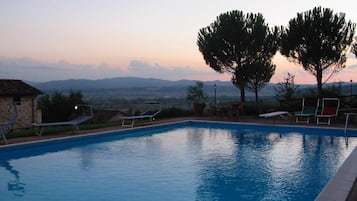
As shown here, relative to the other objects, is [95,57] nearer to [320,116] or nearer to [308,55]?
[308,55]

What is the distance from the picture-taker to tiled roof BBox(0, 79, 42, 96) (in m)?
16.5

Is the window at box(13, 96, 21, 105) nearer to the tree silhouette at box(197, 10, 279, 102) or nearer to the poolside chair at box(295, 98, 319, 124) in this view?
the tree silhouette at box(197, 10, 279, 102)

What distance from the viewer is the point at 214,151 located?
8062mm

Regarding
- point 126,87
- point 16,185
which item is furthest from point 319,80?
point 126,87

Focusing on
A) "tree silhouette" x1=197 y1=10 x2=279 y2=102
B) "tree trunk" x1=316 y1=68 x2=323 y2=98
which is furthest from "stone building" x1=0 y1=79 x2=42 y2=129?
"tree trunk" x1=316 y1=68 x2=323 y2=98

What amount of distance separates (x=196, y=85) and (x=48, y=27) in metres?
7.77

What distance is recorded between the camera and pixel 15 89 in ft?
55.8

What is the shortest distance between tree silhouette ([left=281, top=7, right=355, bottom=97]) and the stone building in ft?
41.4

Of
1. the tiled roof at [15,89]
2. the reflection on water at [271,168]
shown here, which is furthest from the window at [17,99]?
the reflection on water at [271,168]

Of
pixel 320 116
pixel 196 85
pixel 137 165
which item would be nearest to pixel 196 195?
pixel 137 165

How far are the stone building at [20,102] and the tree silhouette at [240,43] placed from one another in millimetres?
9086

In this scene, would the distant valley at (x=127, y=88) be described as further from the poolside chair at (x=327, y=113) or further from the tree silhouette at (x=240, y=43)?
the poolside chair at (x=327, y=113)

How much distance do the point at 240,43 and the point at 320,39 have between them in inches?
138

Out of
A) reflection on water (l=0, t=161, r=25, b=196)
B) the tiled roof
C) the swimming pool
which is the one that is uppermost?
the tiled roof
